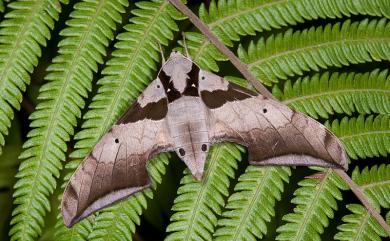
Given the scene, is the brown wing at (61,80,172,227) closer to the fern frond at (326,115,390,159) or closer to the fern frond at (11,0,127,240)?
the fern frond at (11,0,127,240)

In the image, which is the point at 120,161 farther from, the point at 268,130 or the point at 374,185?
the point at 374,185

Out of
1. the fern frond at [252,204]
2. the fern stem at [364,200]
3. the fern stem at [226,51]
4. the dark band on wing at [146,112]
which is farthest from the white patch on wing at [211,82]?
the fern stem at [364,200]

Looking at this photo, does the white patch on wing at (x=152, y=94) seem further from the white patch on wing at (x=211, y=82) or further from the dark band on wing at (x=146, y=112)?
the white patch on wing at (x=211, y=82)

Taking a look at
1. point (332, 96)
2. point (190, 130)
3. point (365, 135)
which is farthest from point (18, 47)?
point (365, 135)

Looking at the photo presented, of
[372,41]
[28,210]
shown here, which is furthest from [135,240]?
[372,41]

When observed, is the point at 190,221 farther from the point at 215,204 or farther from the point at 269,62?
the point at 269,62
